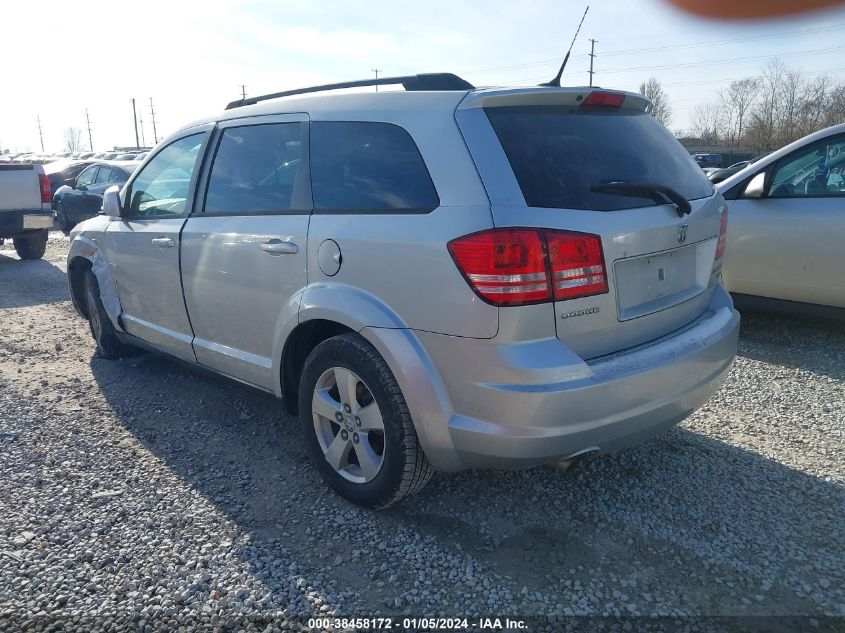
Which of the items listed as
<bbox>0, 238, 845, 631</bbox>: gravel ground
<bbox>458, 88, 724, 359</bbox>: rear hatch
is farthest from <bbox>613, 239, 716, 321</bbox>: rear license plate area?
<bbox>0, 238, 845, 631</bbox>: gravel ground

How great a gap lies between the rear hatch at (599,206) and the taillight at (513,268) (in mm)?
47

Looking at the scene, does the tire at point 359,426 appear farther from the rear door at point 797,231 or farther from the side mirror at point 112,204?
the rear door at point 797,231

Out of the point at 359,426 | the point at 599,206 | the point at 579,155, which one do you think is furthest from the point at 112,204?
the point at 599,206

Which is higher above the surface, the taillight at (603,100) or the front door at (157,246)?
the taillight at (603,100)

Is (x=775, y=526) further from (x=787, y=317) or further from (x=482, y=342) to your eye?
(x=787, y=317)

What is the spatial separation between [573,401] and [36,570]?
226 cm

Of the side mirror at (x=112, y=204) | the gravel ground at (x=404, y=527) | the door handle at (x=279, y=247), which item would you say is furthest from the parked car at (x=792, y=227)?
the side mirror at (x=112, y=204)

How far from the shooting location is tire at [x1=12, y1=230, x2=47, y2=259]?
38.0 feet

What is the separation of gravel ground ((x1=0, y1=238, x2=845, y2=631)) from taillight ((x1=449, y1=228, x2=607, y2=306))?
1.11 m

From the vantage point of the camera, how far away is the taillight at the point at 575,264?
2486 millimetres

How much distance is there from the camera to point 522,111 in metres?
2.81

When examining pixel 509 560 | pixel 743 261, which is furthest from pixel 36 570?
pixel 743 261

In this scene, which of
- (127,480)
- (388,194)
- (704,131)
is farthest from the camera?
(704,131)

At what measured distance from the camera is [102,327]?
17.6ft
